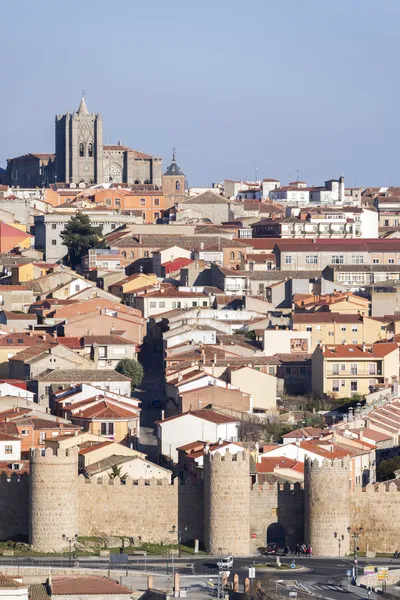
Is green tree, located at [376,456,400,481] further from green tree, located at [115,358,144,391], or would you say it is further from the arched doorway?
green tree, located at [115,358,144,391]

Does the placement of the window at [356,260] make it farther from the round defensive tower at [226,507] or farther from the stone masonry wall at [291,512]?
the round defensive tower at [226,507]

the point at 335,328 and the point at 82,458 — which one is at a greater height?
the point at 335,328

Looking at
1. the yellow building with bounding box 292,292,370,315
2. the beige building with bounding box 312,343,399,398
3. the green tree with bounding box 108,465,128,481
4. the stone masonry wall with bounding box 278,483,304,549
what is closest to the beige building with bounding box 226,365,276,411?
the beige building with bounding box 312,343,399,398

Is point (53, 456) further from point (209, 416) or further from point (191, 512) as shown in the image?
point (209, 416)

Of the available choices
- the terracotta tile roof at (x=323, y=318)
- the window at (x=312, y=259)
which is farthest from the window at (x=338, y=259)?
the terracotta tile roof at (x=323, y=318)

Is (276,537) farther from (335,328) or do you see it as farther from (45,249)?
(45,249)

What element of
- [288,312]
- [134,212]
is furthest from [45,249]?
[288,312]

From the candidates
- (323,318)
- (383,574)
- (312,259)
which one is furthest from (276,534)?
(312,259)
